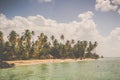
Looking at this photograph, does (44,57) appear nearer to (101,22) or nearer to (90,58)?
(90,58)

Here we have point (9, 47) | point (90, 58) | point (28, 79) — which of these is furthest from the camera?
point (90, 58)

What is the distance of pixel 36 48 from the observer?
24469 mm

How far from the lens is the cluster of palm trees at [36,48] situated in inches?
846

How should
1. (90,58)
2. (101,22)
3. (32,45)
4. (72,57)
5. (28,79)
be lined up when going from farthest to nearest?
(90,58) → (72,57) → (32,45) → (101,22) → (28,79)

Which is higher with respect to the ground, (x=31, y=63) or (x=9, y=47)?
(x=9, y=47)

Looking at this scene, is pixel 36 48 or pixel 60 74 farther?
pixel 36 48

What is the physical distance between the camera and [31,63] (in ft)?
74.0

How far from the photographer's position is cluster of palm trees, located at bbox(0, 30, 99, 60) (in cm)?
2148

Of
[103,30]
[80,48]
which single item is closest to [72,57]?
[80,48]

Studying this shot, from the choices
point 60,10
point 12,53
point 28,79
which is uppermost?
point 60,10

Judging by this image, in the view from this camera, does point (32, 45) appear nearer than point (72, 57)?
Yes

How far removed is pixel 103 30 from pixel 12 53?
1040cm

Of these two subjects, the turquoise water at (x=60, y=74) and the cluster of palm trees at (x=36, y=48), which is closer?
the turquoise water at (x=60, y=74)

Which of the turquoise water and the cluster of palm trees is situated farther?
the cluster of palm trees
